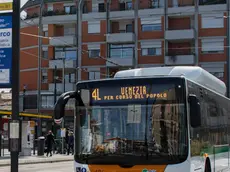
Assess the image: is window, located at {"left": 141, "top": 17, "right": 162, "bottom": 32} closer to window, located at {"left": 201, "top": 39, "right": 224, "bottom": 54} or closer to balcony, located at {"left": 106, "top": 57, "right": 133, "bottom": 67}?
balcony, located at {"left": 106, "top": 57, "right": 133, "bottom": 67}

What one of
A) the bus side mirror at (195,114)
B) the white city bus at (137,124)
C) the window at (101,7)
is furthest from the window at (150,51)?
the bus side mirror at (195,114)

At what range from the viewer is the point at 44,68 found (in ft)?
205

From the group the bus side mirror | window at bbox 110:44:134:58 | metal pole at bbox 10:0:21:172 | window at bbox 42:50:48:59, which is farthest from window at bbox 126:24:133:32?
the bus side mirror

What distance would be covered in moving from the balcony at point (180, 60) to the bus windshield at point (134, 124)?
153ft

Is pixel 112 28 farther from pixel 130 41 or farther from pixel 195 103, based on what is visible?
pixel 195 103

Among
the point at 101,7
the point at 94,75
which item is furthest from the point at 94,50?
the point at 101,7

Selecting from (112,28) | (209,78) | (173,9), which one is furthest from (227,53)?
(209,78)

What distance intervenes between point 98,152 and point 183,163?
1.68 m

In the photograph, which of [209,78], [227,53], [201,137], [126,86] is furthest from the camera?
[227,53]

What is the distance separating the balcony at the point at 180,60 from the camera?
2186 inches

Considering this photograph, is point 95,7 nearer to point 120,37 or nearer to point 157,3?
point 120,37

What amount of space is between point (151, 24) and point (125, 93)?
49473mm

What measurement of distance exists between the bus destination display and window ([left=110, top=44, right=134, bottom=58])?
48961 millimetres

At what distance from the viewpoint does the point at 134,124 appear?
9.22 m
